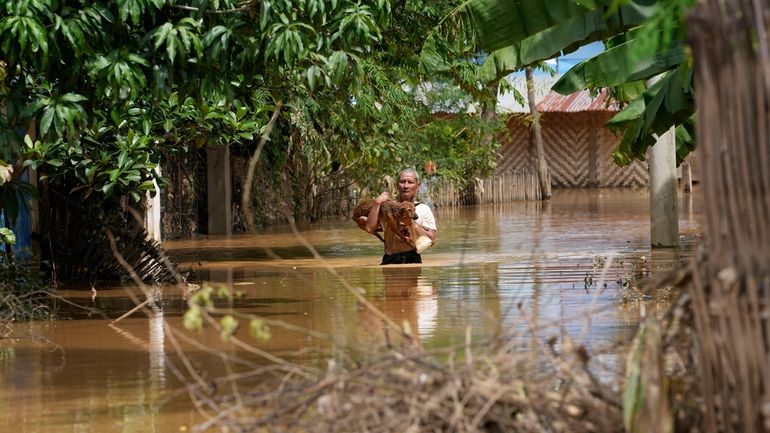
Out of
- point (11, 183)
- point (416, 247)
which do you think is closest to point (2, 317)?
point (11, 183)

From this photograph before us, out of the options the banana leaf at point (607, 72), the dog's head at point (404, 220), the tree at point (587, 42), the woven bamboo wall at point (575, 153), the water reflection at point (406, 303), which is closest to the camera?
the water reflection at point (406, 303)

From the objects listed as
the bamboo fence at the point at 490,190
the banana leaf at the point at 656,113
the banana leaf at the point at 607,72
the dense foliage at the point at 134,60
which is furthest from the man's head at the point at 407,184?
the bamboo fence at the point at 490,190

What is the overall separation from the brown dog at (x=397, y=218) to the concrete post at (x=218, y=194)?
8886 mm

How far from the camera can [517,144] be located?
41469mm

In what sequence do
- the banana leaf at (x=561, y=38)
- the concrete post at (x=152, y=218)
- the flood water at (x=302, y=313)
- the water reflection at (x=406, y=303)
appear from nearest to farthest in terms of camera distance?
the flood water at (x=302, y=313) → the water reflection at (x=406, y=303) → the banana leaf at (x=561, y=38) → the concrete post at (x=152, y=218)

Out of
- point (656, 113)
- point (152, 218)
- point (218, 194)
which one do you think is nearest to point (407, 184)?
point (656, 113)

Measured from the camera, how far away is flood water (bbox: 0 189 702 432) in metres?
7.42

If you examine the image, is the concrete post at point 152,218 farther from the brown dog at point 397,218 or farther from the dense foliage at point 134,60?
the dense foliage at point 134,60

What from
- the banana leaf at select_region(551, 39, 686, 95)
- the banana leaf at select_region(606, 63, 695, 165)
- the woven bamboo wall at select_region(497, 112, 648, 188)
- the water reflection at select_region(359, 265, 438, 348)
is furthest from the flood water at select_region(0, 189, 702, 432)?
the woven bamboo wall at select_region(497, 112, 648, 188)

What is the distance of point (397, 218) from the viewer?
46.8 ft

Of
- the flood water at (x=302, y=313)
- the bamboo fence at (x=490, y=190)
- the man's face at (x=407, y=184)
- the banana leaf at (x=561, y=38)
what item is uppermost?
the banana leaf at (x=561, y=38)

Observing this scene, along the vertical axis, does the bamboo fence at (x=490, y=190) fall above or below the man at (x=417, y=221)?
above

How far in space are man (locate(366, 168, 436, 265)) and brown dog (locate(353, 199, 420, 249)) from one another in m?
0.07

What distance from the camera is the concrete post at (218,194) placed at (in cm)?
2338
